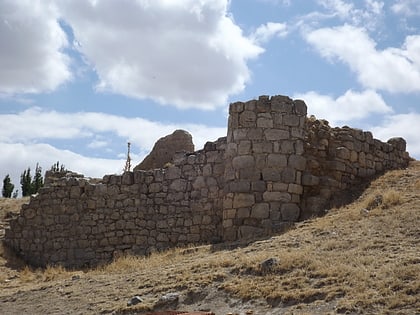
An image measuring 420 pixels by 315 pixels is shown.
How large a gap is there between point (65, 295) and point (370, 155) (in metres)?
8.61

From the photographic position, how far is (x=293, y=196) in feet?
44.7

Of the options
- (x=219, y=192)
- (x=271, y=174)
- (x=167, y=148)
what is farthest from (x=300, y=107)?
(x=167, y=148)

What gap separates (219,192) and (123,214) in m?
2.79

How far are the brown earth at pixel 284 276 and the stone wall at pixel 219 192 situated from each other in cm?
106

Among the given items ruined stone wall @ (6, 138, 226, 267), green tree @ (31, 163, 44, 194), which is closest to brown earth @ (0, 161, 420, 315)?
ruined stone wall @ (6, 138, 226, 267)

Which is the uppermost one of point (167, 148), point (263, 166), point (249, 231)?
point (167, 148)

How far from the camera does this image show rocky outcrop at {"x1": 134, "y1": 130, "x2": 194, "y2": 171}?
766 inches

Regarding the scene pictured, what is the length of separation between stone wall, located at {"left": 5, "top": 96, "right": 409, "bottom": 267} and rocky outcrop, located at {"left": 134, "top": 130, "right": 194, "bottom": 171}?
285cm

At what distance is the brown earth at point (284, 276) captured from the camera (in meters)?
7.57

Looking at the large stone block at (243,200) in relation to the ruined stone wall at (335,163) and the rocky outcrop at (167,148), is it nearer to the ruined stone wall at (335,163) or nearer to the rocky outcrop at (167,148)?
the ruined stone wall at (335,163)

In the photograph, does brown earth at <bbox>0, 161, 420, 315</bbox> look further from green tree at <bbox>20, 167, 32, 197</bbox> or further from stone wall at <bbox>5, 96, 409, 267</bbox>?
green tree at <bbox>20, 167, 32, 197</bbox>

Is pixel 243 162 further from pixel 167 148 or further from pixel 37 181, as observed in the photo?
pixel 37 181

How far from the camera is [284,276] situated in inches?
342

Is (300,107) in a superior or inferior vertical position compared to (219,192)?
superior
